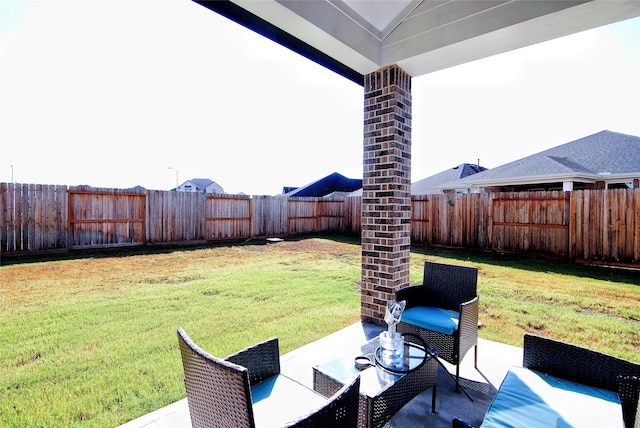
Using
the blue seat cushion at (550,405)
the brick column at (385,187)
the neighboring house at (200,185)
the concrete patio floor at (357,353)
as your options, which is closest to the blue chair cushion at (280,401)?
the concrete patio floor at (357,353)

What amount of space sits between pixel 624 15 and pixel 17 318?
6732 millimetres

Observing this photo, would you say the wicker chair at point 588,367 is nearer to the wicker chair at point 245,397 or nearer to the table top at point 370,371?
the table top at point 370,371

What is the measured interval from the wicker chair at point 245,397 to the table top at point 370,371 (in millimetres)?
272

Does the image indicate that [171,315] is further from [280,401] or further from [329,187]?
[329,187]

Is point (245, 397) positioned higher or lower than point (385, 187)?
lower

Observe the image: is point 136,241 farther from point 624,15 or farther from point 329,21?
point 624,15

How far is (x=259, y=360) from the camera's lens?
1.73 meters

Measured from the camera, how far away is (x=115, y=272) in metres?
6.17

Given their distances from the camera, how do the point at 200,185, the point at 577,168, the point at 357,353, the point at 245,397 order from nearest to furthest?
the point at 245,397, the point at 357,353, the point at 577,168, the point at 200,185

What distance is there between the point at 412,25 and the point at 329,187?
27434 mm

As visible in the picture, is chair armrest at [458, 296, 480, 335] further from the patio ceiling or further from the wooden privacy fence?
the wooden privacy fence

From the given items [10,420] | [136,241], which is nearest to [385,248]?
[10,420]

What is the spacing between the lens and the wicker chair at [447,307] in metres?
2.37

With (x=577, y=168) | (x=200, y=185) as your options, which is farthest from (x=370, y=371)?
(x=200, y=185)
